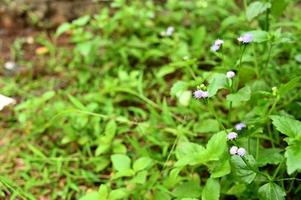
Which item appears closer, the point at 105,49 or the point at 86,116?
the point at 86,116

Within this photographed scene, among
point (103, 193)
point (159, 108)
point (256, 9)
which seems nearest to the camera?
point (103, 193)

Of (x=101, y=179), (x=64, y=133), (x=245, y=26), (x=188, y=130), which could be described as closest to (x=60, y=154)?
(x=64, y=133)

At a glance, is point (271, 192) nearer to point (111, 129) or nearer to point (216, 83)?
point (216, 83)

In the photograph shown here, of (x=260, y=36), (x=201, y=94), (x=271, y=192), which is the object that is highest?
(x=260, y=36)

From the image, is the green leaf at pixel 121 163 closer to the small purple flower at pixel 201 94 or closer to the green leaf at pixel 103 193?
the green leaf at pixel 103 193

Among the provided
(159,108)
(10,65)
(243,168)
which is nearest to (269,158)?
(243,168)

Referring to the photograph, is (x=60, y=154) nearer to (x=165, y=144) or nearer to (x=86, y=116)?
(x=86, y=116)

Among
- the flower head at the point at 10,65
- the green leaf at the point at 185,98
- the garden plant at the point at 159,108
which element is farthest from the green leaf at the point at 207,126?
the flower head at the point at 10,65
